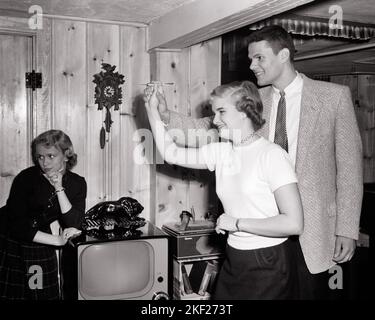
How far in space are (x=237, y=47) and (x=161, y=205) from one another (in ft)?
4.77

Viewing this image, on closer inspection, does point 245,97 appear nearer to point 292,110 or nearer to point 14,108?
point 292,110

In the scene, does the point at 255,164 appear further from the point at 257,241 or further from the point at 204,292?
the point at 204,292

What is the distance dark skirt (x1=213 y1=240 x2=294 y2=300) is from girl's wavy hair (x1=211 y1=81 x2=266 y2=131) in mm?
502

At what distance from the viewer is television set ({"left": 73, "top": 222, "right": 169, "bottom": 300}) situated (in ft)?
8.71

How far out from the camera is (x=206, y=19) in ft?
8.07

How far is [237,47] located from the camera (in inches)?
143

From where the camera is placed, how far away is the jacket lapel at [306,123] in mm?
2004

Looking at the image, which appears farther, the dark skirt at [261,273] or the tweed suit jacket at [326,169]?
the tweed suit jacket at [326,169]

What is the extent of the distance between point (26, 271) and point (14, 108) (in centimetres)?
113

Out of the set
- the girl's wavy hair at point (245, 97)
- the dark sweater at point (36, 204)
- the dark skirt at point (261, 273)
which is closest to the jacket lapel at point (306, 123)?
the girl's wavy hair at point (245, 97)

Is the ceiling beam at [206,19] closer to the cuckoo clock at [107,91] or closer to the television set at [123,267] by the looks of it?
the cuckoo clock at [107,91]

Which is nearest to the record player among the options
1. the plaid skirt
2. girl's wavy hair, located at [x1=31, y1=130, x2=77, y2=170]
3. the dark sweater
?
the dark sweater

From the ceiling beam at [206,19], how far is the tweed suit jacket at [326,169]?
1.59 feet
